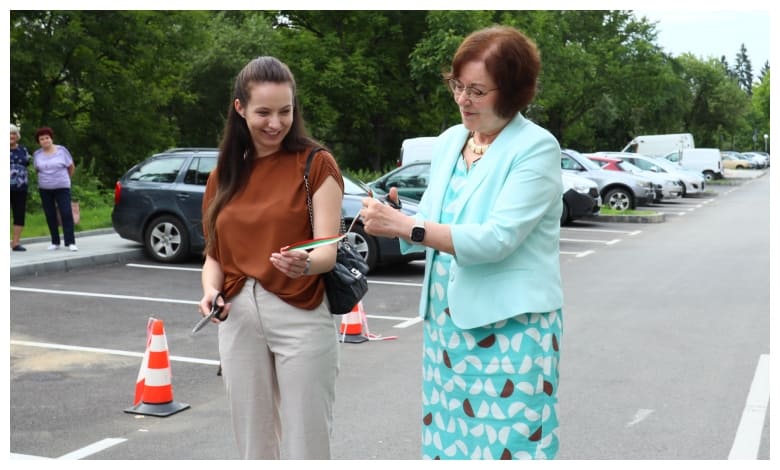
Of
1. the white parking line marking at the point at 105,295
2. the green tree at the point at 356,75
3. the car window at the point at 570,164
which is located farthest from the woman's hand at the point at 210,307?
the green tree at the point at 356,75

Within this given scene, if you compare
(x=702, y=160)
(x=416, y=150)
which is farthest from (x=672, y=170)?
(x=416, y=150)

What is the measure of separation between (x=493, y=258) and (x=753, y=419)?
3.45 metres

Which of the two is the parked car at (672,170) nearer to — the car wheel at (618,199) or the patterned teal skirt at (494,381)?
the car wheel at (618,199)

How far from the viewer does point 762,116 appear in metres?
115

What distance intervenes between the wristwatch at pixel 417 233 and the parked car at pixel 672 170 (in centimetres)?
3021

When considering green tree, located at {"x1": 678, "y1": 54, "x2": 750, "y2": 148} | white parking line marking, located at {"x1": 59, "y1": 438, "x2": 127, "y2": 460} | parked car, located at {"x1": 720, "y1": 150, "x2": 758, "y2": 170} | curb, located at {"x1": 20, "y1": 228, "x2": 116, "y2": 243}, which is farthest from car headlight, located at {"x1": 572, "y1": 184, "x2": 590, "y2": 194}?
parked car, located at {"x1": 720, "y1": 150, "x2": 758, "y2": 170}

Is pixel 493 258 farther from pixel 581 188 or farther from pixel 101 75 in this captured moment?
pixel 101 75

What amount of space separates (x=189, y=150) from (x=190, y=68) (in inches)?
856

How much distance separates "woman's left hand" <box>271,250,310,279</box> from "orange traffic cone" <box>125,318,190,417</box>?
2909 millimetres

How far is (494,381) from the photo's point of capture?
2982mm

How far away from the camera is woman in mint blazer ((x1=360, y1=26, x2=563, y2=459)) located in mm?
2854

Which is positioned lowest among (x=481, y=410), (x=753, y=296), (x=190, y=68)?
(x=753, y=296)

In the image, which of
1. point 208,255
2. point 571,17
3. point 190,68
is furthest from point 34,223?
point 571,17
